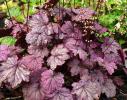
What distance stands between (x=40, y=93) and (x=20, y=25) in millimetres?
869

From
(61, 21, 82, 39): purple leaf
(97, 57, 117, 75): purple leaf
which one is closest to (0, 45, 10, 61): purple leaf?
(61, 21, 82, 39): purple leaf

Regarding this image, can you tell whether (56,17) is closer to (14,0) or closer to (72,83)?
(72,83)

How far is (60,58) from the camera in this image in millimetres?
3385

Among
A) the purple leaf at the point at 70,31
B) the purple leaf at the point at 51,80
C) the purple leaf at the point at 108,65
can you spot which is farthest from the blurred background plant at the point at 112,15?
the purple leaf at the point at 51,80

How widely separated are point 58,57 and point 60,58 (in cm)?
2

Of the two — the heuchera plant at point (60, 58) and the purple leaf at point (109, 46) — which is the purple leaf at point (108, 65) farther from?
the purple leaf at point (109, 46)

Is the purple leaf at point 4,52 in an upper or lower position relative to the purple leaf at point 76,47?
lower

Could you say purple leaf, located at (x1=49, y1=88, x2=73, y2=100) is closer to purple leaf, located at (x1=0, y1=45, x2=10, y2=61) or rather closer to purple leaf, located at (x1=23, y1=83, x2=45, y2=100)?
purple leaf, located at (x1=23, y1=83, x2=45, y2=100)

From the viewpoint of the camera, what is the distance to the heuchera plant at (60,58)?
10.9ft

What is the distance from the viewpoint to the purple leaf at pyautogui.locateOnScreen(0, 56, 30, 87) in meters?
3.27

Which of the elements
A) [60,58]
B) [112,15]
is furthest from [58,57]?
[112,15]

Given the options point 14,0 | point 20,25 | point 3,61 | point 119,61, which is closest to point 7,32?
point 20,25

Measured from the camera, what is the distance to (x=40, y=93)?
3.34 m

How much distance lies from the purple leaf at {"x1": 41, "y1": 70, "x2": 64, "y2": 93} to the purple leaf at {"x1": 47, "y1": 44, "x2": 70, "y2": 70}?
0.26 feet
